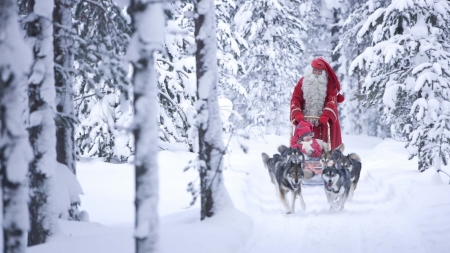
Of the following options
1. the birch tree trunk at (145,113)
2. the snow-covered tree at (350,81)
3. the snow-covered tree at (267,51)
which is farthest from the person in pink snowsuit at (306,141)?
the snow-covered tree at (350,81)

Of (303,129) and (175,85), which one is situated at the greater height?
(175,85)

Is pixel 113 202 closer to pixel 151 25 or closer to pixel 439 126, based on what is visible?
pixel 151 25

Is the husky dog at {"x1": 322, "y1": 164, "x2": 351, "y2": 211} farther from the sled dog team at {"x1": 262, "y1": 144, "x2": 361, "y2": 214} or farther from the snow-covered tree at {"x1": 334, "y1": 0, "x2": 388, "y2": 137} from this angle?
the snow-covered tree at {"x1": 334, "y1": 0, "x2": 388, "y2": 137}

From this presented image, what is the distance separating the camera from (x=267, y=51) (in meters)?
22.2

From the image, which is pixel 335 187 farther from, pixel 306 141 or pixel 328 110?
pixel 328 110

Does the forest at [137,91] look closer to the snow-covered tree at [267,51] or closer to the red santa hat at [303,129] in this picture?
the red santa hat at [303,129]

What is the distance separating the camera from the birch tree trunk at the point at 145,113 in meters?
3.54

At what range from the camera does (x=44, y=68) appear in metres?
4.94

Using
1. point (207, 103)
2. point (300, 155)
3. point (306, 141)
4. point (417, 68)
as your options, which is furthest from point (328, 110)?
point (207, 103)

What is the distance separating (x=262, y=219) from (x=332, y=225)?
121 cm

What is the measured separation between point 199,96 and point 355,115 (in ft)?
107

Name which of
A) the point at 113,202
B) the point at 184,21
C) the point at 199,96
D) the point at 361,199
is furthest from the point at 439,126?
the point at 184,21

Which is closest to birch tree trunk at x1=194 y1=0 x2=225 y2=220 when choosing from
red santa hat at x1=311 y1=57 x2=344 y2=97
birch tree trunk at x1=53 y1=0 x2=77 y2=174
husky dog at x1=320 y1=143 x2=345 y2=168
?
birch tree trunk at x1=53 y1=0 x2=77 y2=174

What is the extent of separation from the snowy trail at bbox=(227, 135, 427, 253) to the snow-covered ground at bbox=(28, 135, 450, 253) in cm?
1
